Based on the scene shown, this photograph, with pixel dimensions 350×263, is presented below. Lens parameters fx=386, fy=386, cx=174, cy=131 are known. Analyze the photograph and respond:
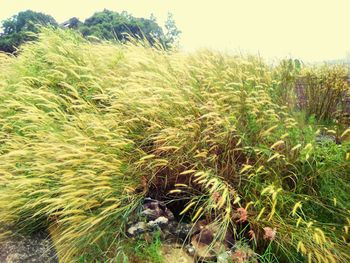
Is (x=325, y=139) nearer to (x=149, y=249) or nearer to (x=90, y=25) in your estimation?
(x=149, y=249)

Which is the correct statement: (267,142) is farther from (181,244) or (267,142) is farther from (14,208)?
(14,208)

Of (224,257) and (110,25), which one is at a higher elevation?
(110,25)

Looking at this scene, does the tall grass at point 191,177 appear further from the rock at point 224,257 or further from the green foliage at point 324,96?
the green foliage at point 324,96

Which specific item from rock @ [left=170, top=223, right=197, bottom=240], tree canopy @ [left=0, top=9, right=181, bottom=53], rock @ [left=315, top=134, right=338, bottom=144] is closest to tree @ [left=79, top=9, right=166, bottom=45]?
tree canopy @ [left=0, top=9, right=181, bottom=53]

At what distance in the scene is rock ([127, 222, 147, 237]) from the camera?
2.51 metres

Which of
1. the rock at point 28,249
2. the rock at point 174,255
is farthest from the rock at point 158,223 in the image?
the rock at point 28,249

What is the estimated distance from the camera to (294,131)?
9.55 feet

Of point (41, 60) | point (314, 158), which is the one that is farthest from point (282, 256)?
point (41, 60)

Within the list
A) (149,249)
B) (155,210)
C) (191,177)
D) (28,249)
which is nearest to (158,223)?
(155,210)

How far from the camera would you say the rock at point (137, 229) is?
8.22ft

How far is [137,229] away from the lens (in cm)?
251

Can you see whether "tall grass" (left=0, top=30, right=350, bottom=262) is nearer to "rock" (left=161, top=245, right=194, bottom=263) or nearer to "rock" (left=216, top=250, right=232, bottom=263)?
"rock" (left=216, top=250, right=232, bottom=263)

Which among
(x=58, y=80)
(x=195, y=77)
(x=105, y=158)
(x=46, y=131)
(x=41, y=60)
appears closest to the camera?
(x=105, y=158)

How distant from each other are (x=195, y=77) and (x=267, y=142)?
1054 millimetres
